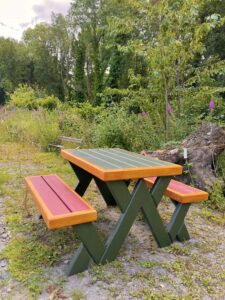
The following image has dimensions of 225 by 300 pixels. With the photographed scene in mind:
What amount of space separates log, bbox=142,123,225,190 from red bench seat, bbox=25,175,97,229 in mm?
1679

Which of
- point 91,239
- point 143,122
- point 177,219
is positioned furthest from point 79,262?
point 143,122

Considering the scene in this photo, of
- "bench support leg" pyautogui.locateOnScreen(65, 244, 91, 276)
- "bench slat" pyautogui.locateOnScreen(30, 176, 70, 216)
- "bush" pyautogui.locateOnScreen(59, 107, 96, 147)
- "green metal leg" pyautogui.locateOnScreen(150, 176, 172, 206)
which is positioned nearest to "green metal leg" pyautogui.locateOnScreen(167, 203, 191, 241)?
"green metal leg" pyautogui.locateOnScreen(150, 176, 172, 206)

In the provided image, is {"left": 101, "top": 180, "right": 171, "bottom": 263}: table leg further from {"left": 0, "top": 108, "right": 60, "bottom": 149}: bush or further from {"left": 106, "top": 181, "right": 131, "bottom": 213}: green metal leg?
{"left": 0, "top": 108, "right": 60, "bottom": 149}: bush

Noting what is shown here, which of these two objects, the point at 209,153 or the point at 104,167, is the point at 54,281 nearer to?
the point at 104,167

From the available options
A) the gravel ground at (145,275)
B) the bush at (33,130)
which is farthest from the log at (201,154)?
the bush at (33,130)

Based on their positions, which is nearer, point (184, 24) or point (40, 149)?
point (184, 24)

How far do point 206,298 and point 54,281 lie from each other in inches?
36.7

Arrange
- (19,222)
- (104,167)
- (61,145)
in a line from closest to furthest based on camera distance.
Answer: (104,167) → (19,222) → (61,145)

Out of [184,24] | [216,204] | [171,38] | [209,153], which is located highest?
[184,24]

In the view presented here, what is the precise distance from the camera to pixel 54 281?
1761 millimetres

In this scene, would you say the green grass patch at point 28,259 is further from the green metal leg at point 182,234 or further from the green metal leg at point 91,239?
the green metal leg at point 182,234

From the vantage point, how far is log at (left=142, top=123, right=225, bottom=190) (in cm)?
331

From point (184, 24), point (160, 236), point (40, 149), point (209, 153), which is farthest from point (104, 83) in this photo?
point (160, 236)

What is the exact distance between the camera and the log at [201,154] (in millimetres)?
3312
